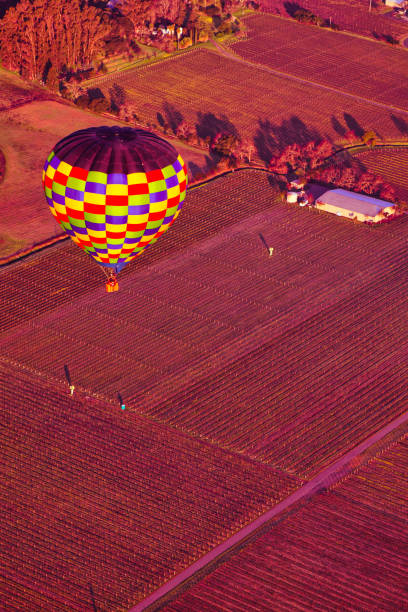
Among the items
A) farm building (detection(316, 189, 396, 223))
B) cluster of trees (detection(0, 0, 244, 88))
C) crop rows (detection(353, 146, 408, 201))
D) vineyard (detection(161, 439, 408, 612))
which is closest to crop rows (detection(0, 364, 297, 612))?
vineyard (detection(161, 439, 408, 612))

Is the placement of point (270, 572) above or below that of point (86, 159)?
below

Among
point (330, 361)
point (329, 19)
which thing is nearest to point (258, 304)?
point (330, 361)

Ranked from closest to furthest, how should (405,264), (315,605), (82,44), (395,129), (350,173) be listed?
(315,605), (405,264), (350,173), (395,129), (82,44)

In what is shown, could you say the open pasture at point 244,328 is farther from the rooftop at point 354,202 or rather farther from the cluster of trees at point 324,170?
the cluster of trees at point 324,170

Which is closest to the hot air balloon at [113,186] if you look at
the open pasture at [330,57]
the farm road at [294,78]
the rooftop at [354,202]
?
the rooftop at [354,202]

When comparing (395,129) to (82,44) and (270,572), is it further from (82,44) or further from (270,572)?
(270,572)

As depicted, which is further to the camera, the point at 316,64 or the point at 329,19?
the point at 329,19
